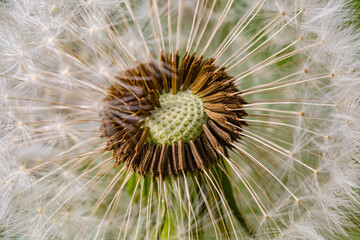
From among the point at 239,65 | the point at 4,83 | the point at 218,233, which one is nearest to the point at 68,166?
the point at 4,83

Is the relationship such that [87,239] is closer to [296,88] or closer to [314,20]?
[296,88]
